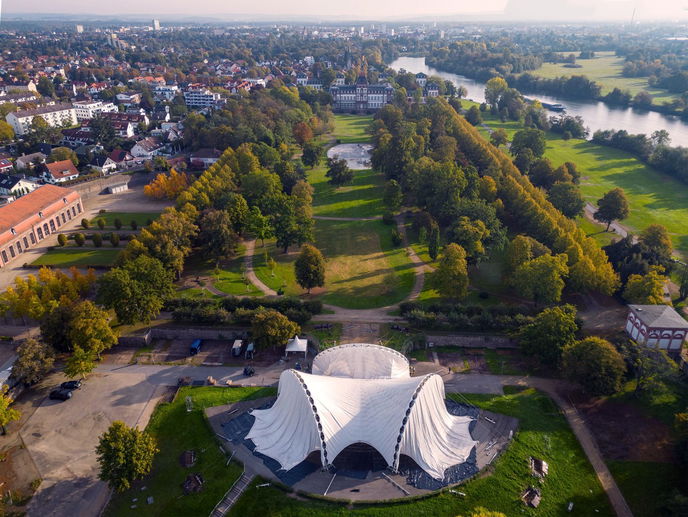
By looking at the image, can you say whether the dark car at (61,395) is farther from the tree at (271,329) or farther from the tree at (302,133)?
the tree at (302,133)

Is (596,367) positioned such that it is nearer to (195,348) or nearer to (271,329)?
(271,329)

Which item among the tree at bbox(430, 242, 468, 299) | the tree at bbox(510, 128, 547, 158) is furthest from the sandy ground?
the tree at bbox(430, 242, 468, 299)

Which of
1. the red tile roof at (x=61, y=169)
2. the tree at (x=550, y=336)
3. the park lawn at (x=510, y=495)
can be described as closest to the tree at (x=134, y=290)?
the park lawn at (x=510, y=495)

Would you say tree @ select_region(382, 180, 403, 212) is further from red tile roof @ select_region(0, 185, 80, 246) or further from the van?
red tile roof @ select_region(0, 185, 80, 246)

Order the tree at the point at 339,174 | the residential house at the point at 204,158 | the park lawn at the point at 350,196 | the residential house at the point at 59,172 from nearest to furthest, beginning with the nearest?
the park lawn at the point at 350,196 → the tree at the point at 339,174 → the residential house at the point at 59,172 → the residential house at the point at 204,158

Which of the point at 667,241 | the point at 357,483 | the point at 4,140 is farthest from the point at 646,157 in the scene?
the point at 4,140

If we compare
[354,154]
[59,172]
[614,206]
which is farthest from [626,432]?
[59,172]
